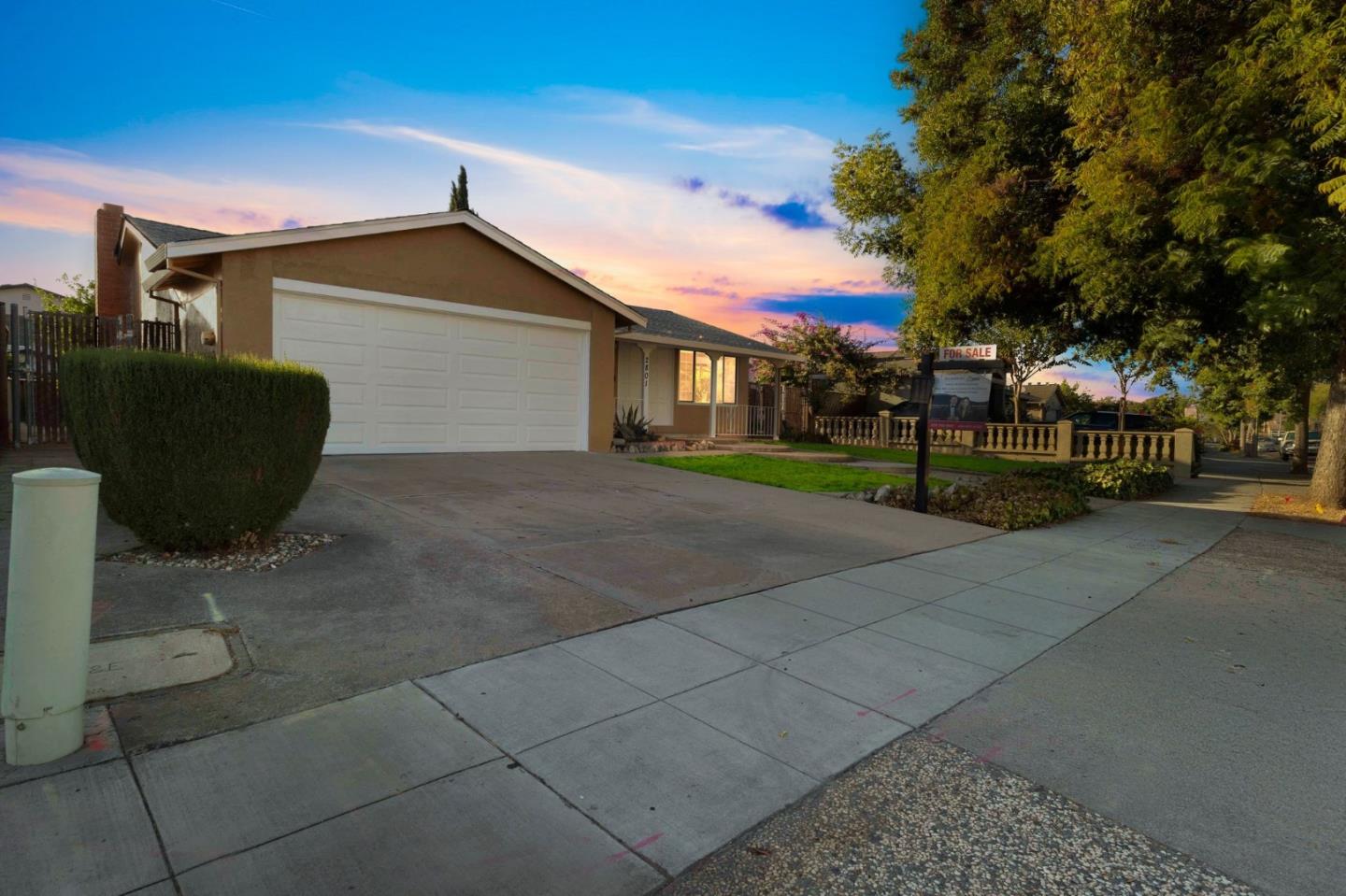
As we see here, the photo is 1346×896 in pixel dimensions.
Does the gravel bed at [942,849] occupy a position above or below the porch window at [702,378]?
below

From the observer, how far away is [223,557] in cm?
542

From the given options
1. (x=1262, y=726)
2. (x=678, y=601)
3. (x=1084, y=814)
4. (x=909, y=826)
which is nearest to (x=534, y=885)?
(x=909, y=826)

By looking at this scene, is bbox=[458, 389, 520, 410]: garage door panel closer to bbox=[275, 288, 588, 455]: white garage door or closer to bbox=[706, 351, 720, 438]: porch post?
Answer: bbox=[275, 288, 588, 455]: white garage door

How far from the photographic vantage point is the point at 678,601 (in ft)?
16.9

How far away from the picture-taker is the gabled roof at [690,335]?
1753 cm

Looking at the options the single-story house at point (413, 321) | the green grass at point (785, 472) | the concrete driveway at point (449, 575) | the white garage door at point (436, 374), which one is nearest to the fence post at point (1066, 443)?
the green grass at point (785, 472)

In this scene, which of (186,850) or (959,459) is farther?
(959,459)

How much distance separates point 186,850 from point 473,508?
5628 millimetres

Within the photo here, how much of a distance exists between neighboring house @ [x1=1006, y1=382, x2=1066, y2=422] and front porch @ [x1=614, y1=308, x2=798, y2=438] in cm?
1944

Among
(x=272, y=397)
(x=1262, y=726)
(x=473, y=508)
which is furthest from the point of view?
(x=473, y=508)

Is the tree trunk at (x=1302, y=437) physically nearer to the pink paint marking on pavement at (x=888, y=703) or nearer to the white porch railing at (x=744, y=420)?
the white porch railing at (x=744, y=420)

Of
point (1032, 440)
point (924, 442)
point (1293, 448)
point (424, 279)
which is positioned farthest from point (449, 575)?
point (1293, 448)

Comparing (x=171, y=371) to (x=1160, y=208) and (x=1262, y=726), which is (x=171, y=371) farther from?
(x=1160, y=208)

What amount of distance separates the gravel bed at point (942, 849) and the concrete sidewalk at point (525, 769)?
0.43 feet
